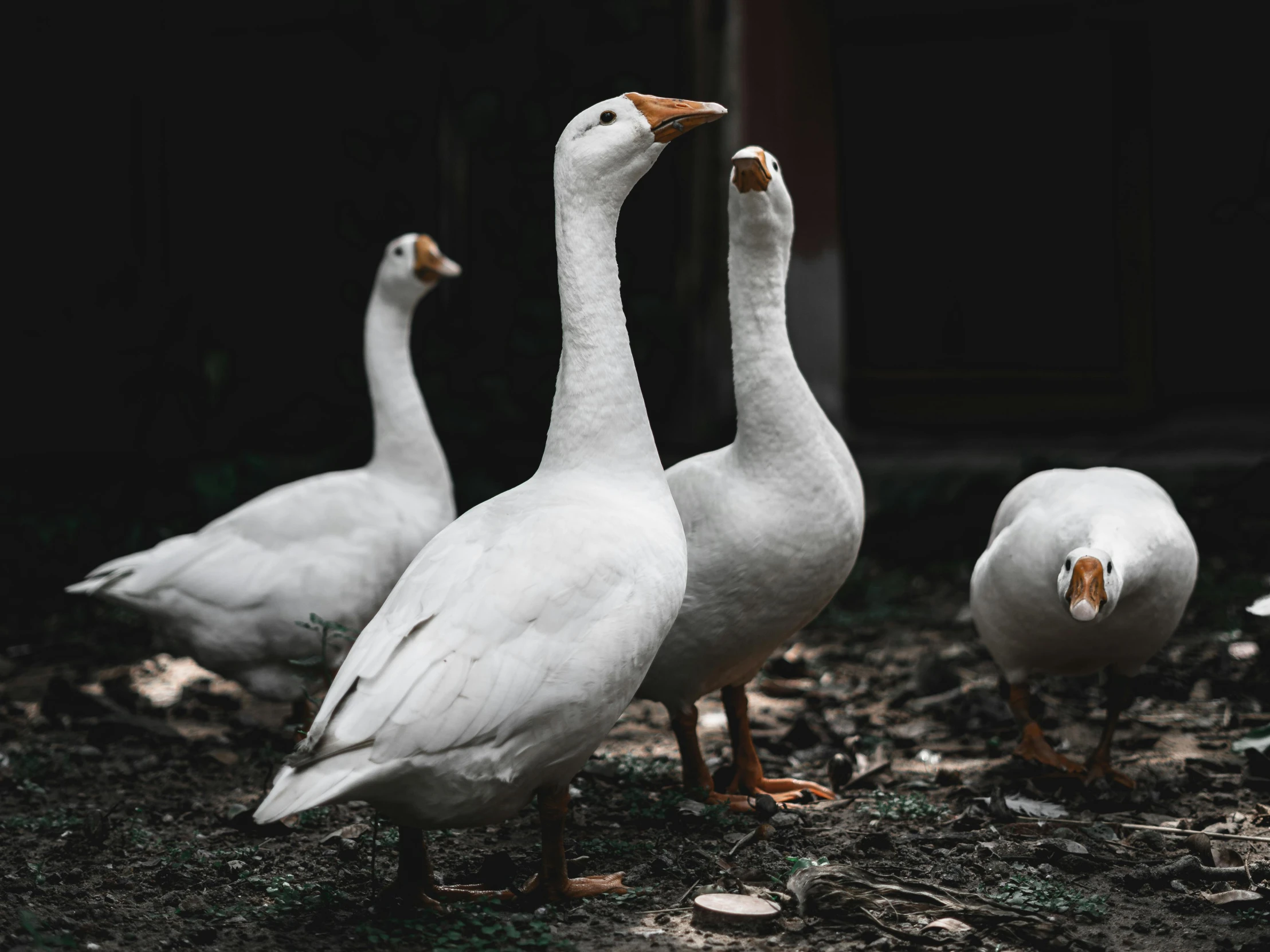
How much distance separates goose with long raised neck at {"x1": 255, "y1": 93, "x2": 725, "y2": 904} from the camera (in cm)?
250

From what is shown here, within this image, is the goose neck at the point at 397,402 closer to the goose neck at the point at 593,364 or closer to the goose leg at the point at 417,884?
the goose neck at the point at 593,364

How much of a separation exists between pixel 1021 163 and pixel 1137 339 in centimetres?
205

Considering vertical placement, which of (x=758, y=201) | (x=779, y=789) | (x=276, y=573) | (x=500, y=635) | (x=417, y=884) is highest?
(x=758, y=201)

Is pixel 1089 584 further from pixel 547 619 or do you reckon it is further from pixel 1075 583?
pixel 547 619

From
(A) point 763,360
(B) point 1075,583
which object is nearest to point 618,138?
(A) point 763,360

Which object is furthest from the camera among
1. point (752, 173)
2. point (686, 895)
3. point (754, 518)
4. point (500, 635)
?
point (752, 173)

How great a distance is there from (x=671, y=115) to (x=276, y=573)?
2.26 m

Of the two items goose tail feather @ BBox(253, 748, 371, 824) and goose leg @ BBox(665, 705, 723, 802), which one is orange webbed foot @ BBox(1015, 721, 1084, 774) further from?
goose tail feather @ BBox(253, 748, 371, 824)

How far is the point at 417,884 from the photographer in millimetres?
2859

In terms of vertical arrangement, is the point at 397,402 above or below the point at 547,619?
above

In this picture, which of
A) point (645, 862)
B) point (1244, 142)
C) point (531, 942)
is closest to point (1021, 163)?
point (1244, 142)

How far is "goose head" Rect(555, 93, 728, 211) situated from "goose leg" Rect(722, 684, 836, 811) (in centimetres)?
164

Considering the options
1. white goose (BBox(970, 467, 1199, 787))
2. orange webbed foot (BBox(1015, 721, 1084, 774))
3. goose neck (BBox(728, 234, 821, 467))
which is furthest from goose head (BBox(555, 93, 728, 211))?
orange webbed foot (BBox(1015, 721, 1084, 774))

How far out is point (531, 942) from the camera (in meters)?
2.61
